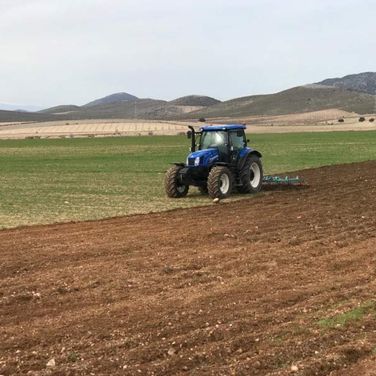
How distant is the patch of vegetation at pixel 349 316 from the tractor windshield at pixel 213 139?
38.6ft

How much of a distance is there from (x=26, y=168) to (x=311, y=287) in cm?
2726

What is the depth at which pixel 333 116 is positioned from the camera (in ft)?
461

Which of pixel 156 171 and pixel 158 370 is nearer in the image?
pixel 158 370

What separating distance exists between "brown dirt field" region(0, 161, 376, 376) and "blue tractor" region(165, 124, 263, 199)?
4.77 metres

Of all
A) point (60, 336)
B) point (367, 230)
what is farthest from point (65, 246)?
point (367, 230)

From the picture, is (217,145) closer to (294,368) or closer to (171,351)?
(171,351)

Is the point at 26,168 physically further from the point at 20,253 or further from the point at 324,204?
the point at 20,253

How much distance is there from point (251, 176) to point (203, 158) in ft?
6.81

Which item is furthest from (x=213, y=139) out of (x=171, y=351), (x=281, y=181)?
(x=171, y=351)

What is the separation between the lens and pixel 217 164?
17812mm

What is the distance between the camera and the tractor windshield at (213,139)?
59.6 feet

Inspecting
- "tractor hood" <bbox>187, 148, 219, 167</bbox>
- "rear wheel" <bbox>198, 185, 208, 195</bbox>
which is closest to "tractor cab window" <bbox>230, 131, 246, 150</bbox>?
"tractor hood" <bbox>187, 148, 219, 167</bbox>

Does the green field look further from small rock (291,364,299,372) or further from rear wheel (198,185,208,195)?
small rock (291,364,299,372)

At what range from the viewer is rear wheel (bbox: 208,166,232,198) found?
1720cm
